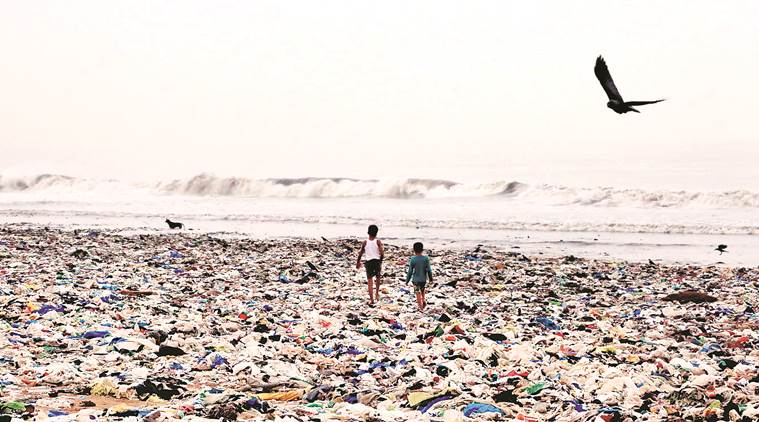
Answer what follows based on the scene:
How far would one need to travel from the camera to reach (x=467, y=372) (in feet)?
23.3

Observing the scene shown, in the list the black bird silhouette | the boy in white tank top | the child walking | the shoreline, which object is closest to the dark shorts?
the boy in white tank top

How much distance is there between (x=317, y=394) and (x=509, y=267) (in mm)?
11800

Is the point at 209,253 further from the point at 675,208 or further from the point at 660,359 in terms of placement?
the point at 675,208

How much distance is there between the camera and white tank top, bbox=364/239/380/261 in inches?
489

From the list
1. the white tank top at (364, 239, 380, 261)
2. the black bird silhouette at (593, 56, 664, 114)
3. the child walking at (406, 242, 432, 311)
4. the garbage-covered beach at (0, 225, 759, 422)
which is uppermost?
the black bird silhouette at (593, 56, 664, 114)

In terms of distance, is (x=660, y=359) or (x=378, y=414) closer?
(x=378, y=414)

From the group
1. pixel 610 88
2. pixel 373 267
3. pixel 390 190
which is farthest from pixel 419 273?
pixel 390 190

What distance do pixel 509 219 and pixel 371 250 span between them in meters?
29.4

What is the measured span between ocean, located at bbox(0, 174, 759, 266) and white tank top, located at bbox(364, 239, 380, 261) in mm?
10790

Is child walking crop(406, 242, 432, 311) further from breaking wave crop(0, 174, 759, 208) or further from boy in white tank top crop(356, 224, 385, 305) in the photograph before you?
breaking wave crop(0, 174, 759, 208)

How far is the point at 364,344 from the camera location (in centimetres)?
843

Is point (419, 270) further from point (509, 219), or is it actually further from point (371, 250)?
point (509, 219)

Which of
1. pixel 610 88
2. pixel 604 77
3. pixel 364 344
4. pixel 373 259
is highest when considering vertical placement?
pixel 604 77

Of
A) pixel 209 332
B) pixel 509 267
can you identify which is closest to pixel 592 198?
pixel 509 267
